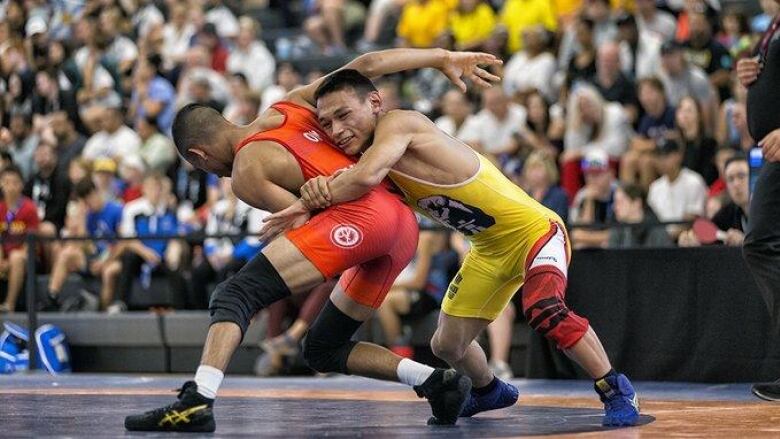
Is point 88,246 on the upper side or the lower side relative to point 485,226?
lower

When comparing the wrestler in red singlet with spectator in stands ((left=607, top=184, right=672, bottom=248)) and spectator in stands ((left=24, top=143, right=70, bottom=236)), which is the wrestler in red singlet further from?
spectator in stands ((left=24, top=143, right=70, bottom=236))

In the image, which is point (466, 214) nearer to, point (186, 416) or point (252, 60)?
point (186, 416)

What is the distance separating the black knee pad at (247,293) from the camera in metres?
5.29

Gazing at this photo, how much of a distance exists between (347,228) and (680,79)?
252 inches

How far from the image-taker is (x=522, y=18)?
13.4 metres

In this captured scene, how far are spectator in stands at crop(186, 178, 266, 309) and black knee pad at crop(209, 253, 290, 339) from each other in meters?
5.48

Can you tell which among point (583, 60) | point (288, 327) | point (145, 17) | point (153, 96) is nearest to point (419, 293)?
point (288, 327)

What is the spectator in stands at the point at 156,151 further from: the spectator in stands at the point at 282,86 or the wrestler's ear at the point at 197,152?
the wrestler's ear at the point at 197,152

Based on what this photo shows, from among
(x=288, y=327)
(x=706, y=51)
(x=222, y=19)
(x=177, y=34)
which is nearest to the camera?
(x=288, y=327)

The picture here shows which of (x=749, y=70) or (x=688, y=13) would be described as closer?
(x=749, y=70)

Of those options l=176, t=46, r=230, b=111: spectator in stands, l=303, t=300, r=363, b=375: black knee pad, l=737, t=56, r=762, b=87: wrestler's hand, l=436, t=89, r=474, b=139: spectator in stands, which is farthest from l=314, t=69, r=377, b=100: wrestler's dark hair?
l=176, t=46, r=230, b=111: spectator in stands

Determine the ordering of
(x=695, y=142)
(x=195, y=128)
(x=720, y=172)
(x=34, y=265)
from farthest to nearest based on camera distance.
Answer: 1. (x=34, y=265)
2. (x=695, y=142)
3. (x=720, y=172)
4. (x=195, y=128)

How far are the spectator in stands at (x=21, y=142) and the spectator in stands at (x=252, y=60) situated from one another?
216 cm

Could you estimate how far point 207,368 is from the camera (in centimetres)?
521
